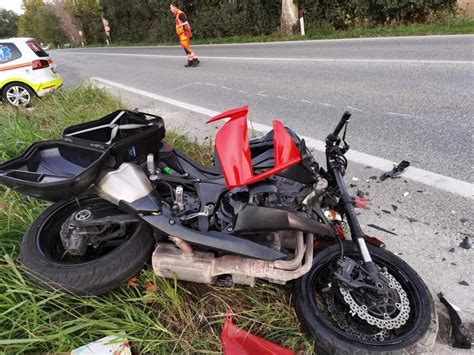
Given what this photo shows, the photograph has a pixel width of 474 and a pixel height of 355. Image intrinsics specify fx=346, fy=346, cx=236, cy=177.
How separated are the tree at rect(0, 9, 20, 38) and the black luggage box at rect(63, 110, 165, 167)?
86196 millimetres

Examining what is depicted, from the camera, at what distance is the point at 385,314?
1.83 metres

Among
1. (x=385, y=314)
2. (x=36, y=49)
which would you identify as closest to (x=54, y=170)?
(x=385, y=314)

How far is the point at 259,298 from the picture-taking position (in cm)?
219

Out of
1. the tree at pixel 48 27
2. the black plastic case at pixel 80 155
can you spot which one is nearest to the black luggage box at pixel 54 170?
the black plastic case at pixel 80 155

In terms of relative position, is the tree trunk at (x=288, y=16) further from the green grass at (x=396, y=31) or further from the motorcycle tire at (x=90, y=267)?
the motorcycle tire at (x=90, y=267)

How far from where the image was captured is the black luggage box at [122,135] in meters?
2.30

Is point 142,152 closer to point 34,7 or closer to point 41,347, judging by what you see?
point 41,347

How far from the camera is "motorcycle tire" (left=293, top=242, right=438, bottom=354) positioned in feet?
5.69

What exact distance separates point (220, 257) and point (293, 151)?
29.3 inches

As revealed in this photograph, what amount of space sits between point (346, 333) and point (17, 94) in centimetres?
852

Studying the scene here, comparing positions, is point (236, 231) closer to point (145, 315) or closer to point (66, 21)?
point (145, 315)

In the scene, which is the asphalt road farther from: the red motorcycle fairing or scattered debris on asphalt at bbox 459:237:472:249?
the red motorcycle fairing

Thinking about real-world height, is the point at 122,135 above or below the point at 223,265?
above

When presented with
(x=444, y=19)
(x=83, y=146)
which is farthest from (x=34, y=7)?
(x=83, y=146)
